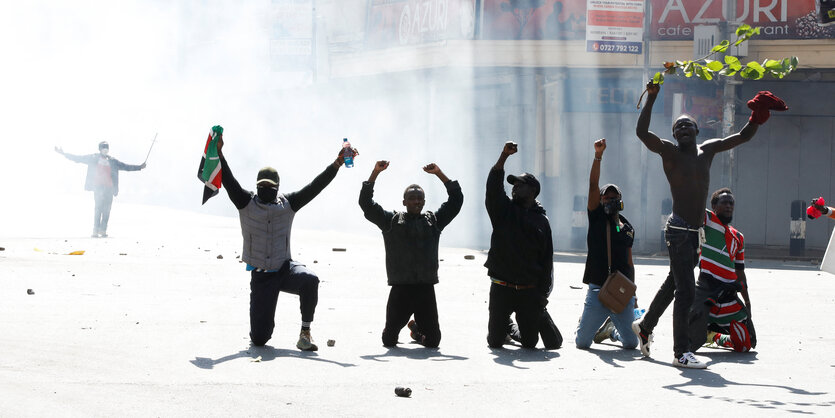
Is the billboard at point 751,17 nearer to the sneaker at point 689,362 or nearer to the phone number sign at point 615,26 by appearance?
the phone number sign at point 615,26

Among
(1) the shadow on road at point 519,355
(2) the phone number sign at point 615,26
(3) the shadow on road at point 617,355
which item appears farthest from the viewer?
(2) the phone number sign at point 615,26

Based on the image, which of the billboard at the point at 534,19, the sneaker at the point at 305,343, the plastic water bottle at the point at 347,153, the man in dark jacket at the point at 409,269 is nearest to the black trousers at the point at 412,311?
the man in dark jacket at the point at 409,269

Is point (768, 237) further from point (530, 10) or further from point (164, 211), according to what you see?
point (164, 211)

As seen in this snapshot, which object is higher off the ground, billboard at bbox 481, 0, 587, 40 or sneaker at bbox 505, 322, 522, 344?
billboard at bbox 481, 0, 587, 40

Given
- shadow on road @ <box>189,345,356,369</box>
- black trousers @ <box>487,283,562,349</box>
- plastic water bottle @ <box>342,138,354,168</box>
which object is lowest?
shadow on road @ <box>189,345,356,369</box>

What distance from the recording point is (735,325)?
823 cm

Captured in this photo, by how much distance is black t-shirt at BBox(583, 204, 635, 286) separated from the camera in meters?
8.20

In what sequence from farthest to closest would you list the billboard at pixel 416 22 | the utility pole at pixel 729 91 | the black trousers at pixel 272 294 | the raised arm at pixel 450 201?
the billboard at pixel 416 22, the utility pole at pixel 729 91, the raised arm at pixel 450 201, the black trousers at pixel 272 294

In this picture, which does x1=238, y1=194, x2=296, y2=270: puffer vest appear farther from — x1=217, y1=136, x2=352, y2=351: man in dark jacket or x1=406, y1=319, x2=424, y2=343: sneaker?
x1=406, y1=319, x2=424, y2=343: sneaker

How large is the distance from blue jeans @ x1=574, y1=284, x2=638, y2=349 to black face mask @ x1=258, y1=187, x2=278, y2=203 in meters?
2.42

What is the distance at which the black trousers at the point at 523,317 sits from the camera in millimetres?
8094

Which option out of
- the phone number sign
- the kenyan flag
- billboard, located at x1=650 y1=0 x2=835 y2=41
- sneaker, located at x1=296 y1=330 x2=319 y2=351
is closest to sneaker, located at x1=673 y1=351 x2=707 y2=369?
sneaker, located at x1=296 y1=330 x2=319 y2=351

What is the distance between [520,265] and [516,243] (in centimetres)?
16

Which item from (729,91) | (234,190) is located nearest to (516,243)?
(234,190)
